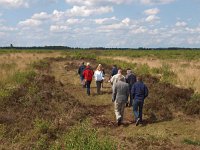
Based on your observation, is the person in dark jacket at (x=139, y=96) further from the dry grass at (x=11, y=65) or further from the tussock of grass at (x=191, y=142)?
the dry grass at (x=11, y=65)

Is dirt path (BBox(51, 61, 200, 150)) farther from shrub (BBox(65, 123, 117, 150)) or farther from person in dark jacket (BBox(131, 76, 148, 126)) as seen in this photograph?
shrub (BBox(65, 123, 117, 150))

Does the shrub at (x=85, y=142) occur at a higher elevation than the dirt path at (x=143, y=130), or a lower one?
higher

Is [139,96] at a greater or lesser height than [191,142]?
greater

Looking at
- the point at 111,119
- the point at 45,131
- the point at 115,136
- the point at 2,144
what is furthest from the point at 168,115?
the point at 2,144

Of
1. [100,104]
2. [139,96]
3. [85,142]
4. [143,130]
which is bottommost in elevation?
[100,104]

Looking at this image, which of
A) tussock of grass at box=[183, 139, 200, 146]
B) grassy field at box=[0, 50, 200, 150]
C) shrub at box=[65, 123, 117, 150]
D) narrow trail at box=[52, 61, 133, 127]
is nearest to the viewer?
shrub at box=[65, 123, 117, 150]

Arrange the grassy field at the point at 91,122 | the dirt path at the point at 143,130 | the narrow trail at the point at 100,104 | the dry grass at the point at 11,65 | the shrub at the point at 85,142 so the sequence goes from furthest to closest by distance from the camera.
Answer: the dry grass at the point at 11,65
the narrow trail at the point at 100,104
the dirt path at the point at 143,130
the grassy field at the point at 91,122
the shrub at the point at 85,142

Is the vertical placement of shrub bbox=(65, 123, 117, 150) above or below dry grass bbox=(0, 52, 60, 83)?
above

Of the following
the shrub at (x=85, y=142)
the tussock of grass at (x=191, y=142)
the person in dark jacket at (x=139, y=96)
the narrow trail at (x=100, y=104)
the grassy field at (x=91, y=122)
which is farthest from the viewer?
the narrow trail at (x=100, y=104)

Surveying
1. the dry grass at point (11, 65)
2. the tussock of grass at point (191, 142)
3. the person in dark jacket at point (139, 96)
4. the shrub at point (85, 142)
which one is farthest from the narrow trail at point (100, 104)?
the dry grass at point (11, 65)

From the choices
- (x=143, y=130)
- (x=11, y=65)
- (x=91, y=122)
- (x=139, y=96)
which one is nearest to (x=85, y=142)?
(x=143, y=130)

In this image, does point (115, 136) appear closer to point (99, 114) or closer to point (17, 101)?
point (99, 114)

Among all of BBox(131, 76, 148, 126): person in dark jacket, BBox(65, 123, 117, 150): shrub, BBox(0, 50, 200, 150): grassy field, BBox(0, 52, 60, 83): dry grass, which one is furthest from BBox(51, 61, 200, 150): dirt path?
BBox(0, 52, 60, 83): dry grass

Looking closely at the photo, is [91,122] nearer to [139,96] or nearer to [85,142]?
[139,96]
